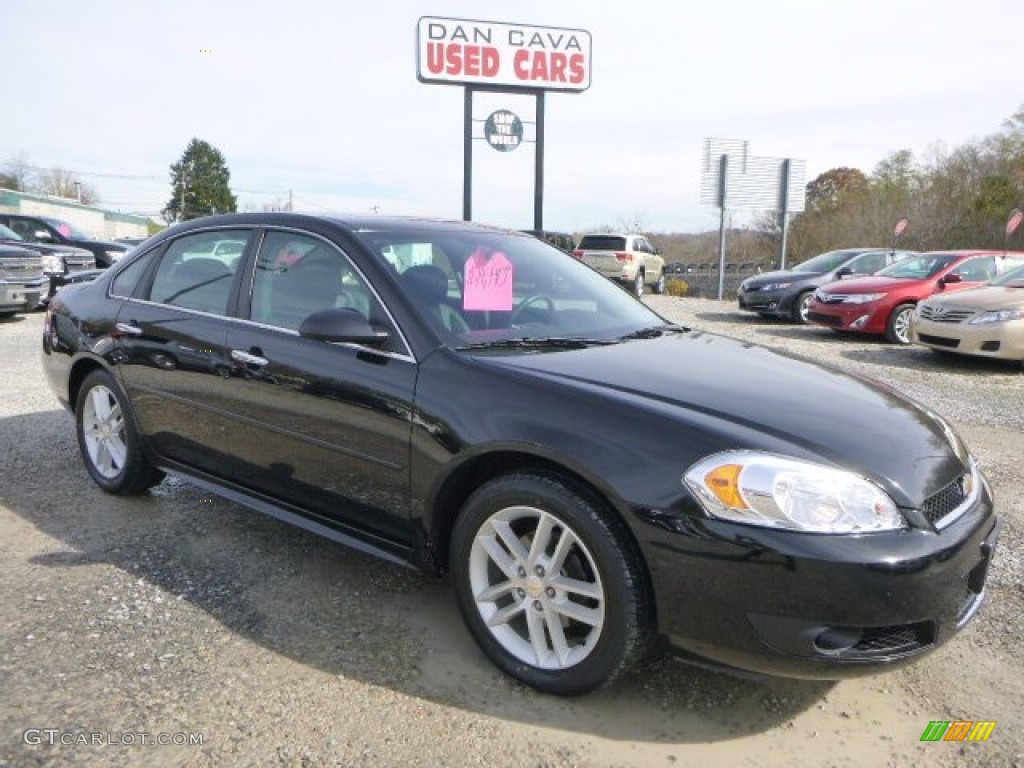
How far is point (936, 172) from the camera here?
111ft

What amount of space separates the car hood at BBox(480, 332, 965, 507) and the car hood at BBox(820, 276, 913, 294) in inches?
345

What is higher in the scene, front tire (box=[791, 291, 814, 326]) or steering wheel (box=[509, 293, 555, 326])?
steering wheel (box=[509, 293, 555, 326])

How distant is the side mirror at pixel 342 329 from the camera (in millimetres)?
2805

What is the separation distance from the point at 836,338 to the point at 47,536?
34.9 ft

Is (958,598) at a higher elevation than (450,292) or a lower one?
lower

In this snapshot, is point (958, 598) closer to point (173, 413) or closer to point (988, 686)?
point (988, 686)

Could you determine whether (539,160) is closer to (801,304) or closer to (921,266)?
(801,304)

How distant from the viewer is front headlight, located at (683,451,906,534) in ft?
6.93

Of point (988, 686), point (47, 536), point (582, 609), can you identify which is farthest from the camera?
point (47, 536)

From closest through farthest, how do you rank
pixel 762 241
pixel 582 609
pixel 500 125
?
pixel 582 609
pixel 500 125
pixel 762 241

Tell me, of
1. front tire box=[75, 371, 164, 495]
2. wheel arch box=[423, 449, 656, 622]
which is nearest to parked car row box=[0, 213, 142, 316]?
front tire box=[75, 371, 164, 495]

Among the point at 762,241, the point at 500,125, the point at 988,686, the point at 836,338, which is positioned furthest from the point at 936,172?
the point at 988,686

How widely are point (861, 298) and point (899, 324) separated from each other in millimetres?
608

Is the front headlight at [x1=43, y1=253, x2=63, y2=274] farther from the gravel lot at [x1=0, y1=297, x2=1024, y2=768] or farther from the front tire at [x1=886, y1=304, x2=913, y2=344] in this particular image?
the front tire at [x1=886, y1=304, x2=913, y2=344]
